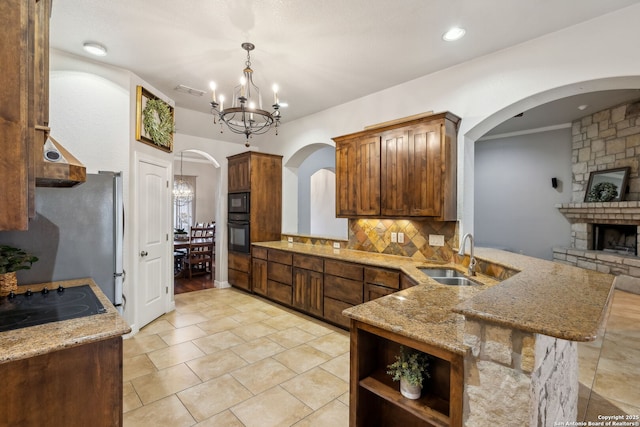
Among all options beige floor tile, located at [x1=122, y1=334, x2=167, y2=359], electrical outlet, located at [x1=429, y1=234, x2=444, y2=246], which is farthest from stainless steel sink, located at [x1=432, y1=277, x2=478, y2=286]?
beige floor tile, located at [x1=122, y1=334, x2=167, y2=359]

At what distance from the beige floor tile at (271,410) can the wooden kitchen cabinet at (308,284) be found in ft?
5.18

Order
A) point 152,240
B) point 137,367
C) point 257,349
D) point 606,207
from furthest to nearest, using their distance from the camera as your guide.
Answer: point 606,207 → point 152,240 → point 257,349 → point 137,367

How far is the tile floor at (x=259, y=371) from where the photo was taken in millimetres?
2150

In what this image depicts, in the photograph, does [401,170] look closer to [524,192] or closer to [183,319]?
[183,319]

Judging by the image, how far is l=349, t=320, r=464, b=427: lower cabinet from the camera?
1.39m

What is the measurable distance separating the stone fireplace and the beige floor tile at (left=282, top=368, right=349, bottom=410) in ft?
17.9

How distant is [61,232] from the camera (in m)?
2.25

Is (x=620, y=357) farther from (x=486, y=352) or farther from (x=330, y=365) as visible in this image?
(x=486, y=352)

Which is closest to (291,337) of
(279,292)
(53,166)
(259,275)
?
(279,292)

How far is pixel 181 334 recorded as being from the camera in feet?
11.5

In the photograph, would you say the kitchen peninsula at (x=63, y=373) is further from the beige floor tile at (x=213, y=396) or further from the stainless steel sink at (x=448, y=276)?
the stainless steel sink at (x=448, y=276)

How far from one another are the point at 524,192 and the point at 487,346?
6.60 metres

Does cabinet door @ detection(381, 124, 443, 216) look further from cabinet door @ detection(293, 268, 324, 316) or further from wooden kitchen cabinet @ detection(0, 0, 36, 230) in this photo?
wooden kitchen cabinet @ detection(0, 0, 36, 230)

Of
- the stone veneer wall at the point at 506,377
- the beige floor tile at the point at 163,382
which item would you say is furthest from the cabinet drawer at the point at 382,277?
the beige floor tile at the point at 163,382
